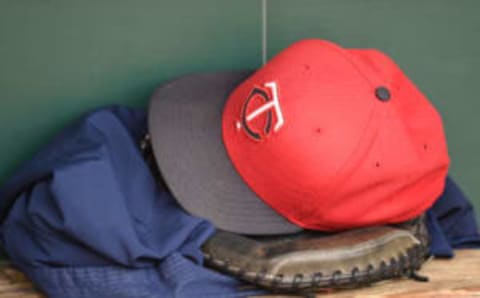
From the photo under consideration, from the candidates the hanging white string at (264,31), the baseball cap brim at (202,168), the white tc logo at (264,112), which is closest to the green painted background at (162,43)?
the hanging white string at (264,31)

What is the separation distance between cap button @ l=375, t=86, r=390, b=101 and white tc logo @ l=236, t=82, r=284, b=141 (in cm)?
18

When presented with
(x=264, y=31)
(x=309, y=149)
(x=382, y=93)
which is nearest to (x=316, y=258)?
(x=309, y=149)

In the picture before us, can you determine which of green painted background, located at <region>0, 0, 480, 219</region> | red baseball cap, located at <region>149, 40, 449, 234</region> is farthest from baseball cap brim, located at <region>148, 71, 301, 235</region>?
green painted background, located at <region>0, 0, 480, 219</region>

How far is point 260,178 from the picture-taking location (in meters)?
1.59

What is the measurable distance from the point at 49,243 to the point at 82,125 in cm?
26

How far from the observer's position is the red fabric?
1.54 metres

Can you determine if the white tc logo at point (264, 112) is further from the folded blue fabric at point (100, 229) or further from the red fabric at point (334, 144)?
the folded blue fabric at point (100, 229)

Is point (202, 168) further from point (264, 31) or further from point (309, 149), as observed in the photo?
point (264, 31)

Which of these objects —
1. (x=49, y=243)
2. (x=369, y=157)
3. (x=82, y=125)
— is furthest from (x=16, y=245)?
(x=369, y=157)

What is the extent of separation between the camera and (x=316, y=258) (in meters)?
1.53

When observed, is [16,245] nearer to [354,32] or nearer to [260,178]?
[260,178]

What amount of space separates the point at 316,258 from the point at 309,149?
192mm

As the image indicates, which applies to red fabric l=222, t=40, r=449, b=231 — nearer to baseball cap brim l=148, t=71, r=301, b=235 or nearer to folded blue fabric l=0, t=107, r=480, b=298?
baseball cap brim l=148, t=71, r=301, b=235

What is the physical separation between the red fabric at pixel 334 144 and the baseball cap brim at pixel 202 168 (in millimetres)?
23
